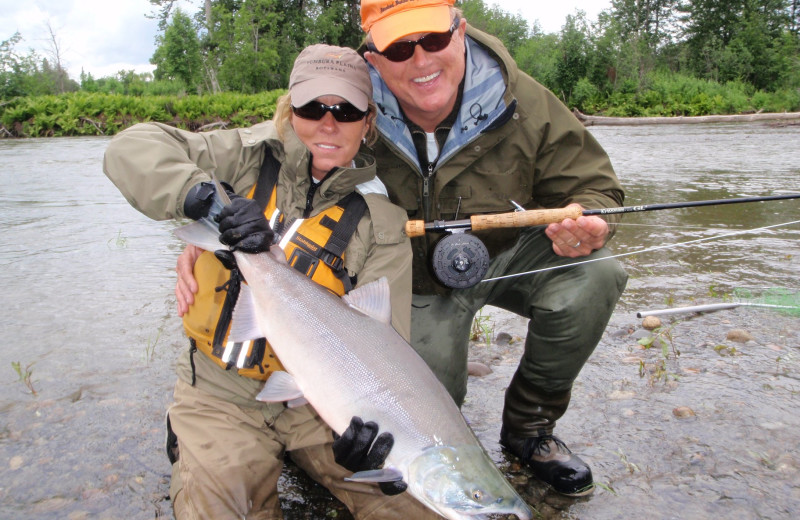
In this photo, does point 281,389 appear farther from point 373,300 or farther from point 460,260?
point 460,260

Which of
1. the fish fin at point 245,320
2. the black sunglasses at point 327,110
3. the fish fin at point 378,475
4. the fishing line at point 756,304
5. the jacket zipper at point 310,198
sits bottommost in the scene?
the fishing line at point 756,304

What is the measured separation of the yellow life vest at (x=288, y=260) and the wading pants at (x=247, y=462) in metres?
0.20

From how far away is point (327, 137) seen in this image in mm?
3025

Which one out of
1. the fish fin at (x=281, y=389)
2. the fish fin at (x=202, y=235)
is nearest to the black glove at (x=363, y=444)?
the fish fin at (x=281, y=389)

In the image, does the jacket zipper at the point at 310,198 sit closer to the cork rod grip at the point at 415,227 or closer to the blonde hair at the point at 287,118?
the blonde hair at the point at 287,118

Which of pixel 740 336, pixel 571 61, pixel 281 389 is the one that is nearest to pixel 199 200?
pixel 281 389

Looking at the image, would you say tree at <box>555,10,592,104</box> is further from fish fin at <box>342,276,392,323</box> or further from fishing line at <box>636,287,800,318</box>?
fish fin at <box>342,276,392,323</box>

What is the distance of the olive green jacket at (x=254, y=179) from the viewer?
2.70 m

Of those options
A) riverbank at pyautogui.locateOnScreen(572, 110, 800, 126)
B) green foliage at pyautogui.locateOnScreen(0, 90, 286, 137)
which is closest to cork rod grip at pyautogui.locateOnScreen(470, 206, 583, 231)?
riverbank at pyautogui.locateOnScreen(572, 110, 800, 126)

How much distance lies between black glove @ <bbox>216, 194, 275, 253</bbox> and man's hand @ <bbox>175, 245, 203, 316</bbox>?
436 mm

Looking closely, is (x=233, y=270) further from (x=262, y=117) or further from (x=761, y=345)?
(x=262, y=117)

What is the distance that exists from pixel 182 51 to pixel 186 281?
45038 mm

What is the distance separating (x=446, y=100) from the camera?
3242mm

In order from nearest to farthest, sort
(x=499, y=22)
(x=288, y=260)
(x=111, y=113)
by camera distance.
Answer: (x=288, y=260)
(x=111, y=113)
(x=499, y=22)
